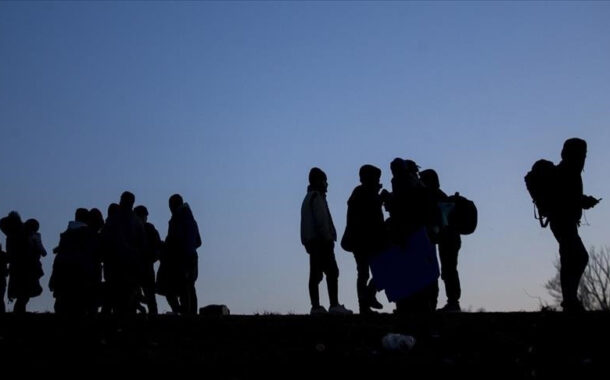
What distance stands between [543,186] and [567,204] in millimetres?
414

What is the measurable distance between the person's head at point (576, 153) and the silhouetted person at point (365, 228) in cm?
257

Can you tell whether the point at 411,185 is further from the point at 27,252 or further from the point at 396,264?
the point at 27,252

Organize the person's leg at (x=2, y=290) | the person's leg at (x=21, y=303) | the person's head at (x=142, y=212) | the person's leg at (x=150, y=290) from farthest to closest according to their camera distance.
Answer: the person's leg at (x=21, y=303), the person's leg at (x=2, y=290), the person's head at (x=142, y=212), the person's leg at (x=150, y=290)

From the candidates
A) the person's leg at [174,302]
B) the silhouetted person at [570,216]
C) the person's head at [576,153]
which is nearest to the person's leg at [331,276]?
the person's leg at [174,302]

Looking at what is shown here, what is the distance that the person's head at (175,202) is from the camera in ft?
47.0

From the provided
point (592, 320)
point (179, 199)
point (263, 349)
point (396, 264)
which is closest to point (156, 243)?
point (179, 199)

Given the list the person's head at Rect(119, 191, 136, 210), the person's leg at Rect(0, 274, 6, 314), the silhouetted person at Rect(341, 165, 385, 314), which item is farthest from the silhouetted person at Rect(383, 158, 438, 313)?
the person's leg at Rect(0, 274, 6, 314)

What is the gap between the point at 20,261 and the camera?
15.3 m

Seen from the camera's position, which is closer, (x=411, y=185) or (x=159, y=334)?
(x=159, y=334)

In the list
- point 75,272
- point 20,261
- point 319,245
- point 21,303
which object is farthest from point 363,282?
point 21,303

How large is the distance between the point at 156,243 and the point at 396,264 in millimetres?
5170

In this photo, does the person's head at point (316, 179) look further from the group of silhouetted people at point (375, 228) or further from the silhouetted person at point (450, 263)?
the silhouetted person at point (450, 263)

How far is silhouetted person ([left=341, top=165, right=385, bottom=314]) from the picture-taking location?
468 inches

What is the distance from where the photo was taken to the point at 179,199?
14.4m
